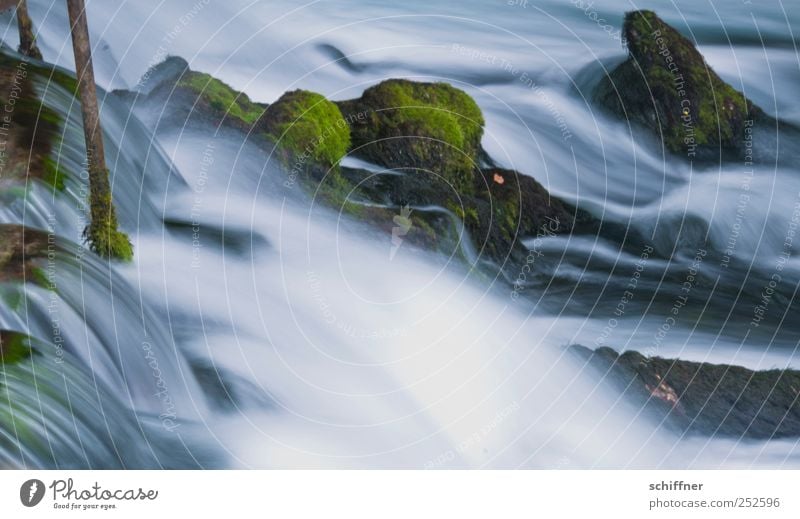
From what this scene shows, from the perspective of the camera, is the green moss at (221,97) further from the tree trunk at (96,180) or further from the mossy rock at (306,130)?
the tree trunk at (96,180)

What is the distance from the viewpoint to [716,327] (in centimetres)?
546

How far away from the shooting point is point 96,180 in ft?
16.7

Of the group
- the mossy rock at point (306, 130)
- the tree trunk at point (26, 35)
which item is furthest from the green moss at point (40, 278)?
the mossy rock at point (306, 130)

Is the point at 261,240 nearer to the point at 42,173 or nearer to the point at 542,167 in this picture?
the point at 42,173

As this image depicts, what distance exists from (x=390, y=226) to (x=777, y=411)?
1.97 m

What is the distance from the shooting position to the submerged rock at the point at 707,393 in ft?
17.6

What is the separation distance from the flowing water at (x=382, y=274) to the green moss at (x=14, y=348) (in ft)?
0.17

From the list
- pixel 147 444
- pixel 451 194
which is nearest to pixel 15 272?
pixel 147 444

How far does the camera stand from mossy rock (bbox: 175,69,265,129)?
5285 mm

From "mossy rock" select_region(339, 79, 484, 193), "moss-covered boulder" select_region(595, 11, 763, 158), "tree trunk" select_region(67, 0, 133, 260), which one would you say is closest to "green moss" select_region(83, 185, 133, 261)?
"tree trunk" select_region(67, 0, 133, 260)

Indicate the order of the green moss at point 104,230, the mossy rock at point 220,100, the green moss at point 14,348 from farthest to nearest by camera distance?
the mossy rock at point 220,100, the green moss at point 104,230, the green moss at point 14,348

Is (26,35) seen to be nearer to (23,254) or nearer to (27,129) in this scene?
(27,129)

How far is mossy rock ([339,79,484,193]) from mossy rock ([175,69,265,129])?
43cm
